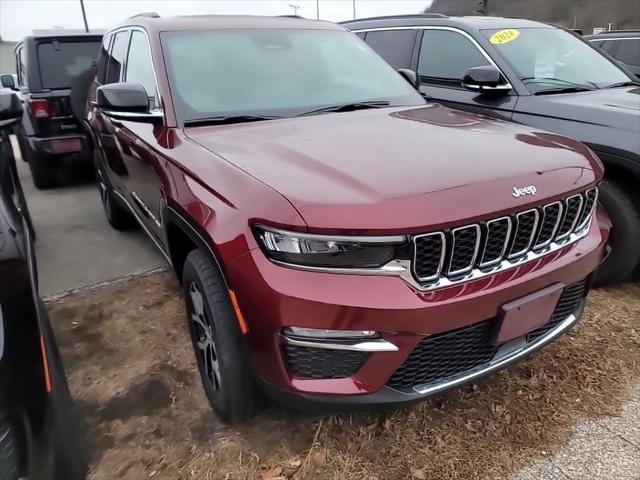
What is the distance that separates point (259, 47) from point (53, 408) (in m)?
2.26

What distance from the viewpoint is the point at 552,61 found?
13.9 ft

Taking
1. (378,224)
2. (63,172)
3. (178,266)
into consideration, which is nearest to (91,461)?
(178,266)

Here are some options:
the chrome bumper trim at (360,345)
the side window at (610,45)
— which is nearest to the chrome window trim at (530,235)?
the chrome bumper trim at (360,345)

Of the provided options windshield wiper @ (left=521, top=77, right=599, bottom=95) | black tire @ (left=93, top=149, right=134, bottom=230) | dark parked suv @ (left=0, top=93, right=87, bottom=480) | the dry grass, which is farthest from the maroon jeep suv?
black tire @ (left=93, top=149, right=134, bottom=230)

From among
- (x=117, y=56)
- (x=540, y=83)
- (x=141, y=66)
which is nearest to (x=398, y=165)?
(x=141, y=66)

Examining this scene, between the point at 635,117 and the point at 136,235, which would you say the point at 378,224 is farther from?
the point at 136,235

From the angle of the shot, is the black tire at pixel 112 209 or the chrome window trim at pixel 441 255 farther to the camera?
the black tire at pixel 112 209

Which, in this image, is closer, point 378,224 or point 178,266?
point 378,224

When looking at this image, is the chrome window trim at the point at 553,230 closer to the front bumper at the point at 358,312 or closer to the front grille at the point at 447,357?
the front bumper at the point at 358,312

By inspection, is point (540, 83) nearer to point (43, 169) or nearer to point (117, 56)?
point (117, 56)

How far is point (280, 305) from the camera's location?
5.66 ft

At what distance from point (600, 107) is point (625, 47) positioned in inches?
198

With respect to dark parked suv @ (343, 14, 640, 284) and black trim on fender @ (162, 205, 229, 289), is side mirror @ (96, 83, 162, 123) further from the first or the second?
dark parked suv @ (343, 14, 640, 284)

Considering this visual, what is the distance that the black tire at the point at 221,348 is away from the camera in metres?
2.07
